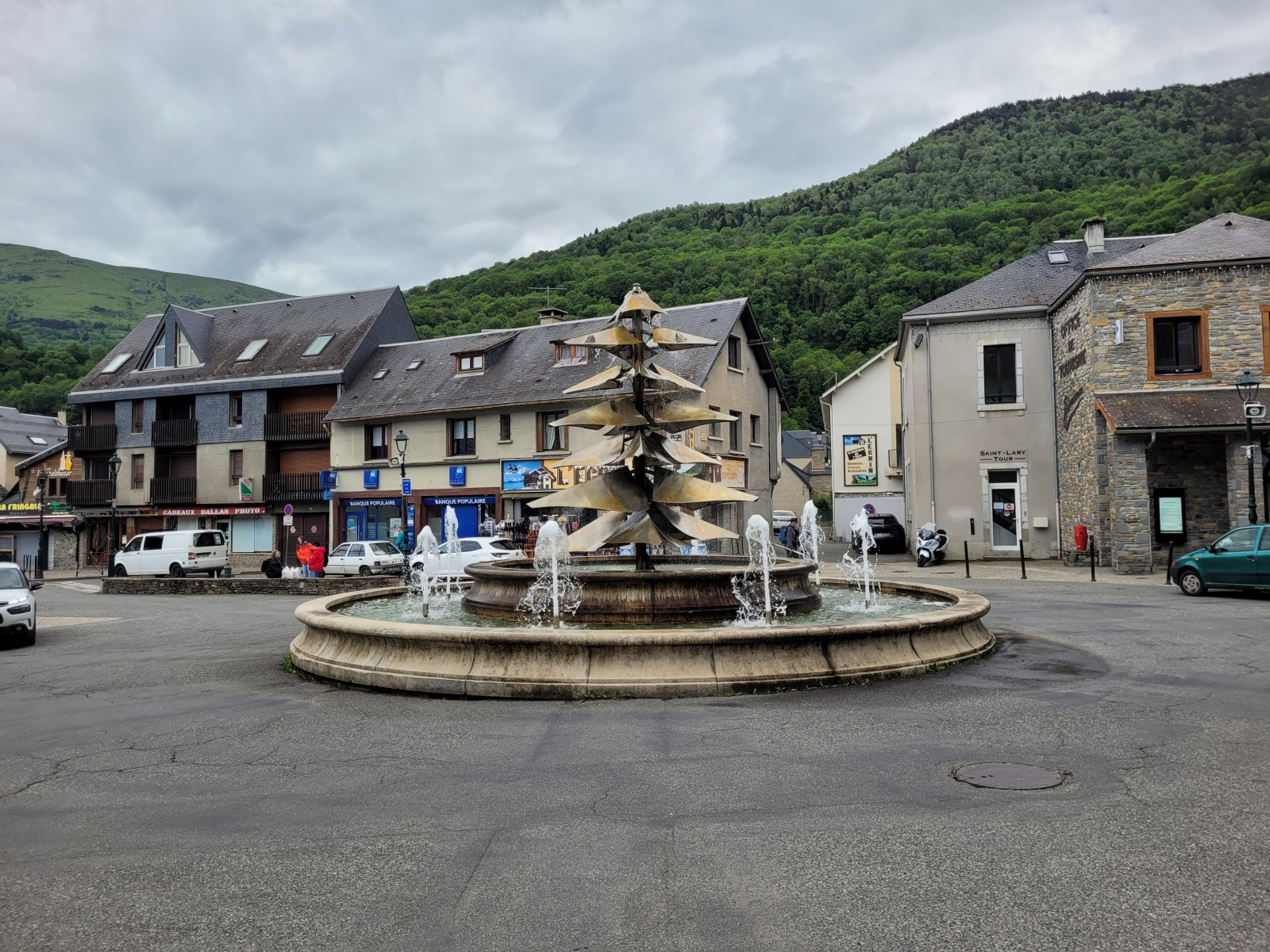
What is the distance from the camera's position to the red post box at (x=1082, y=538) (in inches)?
1000

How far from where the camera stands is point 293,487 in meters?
41.4

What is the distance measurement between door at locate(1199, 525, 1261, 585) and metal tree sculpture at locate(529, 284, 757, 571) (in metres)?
10.9

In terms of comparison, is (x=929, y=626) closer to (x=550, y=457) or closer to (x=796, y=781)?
(x=796, y=781)

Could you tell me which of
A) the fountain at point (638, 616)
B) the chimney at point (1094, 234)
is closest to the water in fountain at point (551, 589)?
the fountain at point (638, 616)

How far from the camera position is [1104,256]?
99.8 feet

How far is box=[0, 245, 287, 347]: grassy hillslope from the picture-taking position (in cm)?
13912

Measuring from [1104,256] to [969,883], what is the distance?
31707 millimetres

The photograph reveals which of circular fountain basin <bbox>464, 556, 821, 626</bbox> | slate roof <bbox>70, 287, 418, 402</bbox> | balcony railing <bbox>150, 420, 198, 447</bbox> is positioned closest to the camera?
circular fountain basin <bbox>464, 556, 821, 626</bbox>

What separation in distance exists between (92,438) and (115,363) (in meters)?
4.42

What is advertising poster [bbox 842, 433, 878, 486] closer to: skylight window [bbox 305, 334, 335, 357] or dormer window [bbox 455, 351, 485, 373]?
dormer window [bbox 455, 351, 485, 373]

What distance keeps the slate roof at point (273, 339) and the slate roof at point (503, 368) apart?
147 centimetres

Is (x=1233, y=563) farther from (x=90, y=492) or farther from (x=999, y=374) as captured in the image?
(x=90, y=492)

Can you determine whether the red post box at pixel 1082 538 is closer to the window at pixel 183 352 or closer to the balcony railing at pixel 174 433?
the balcony railing at pixel 174 433

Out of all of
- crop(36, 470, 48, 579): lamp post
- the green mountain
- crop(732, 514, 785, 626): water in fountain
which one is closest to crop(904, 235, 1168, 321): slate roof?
the green mountain
